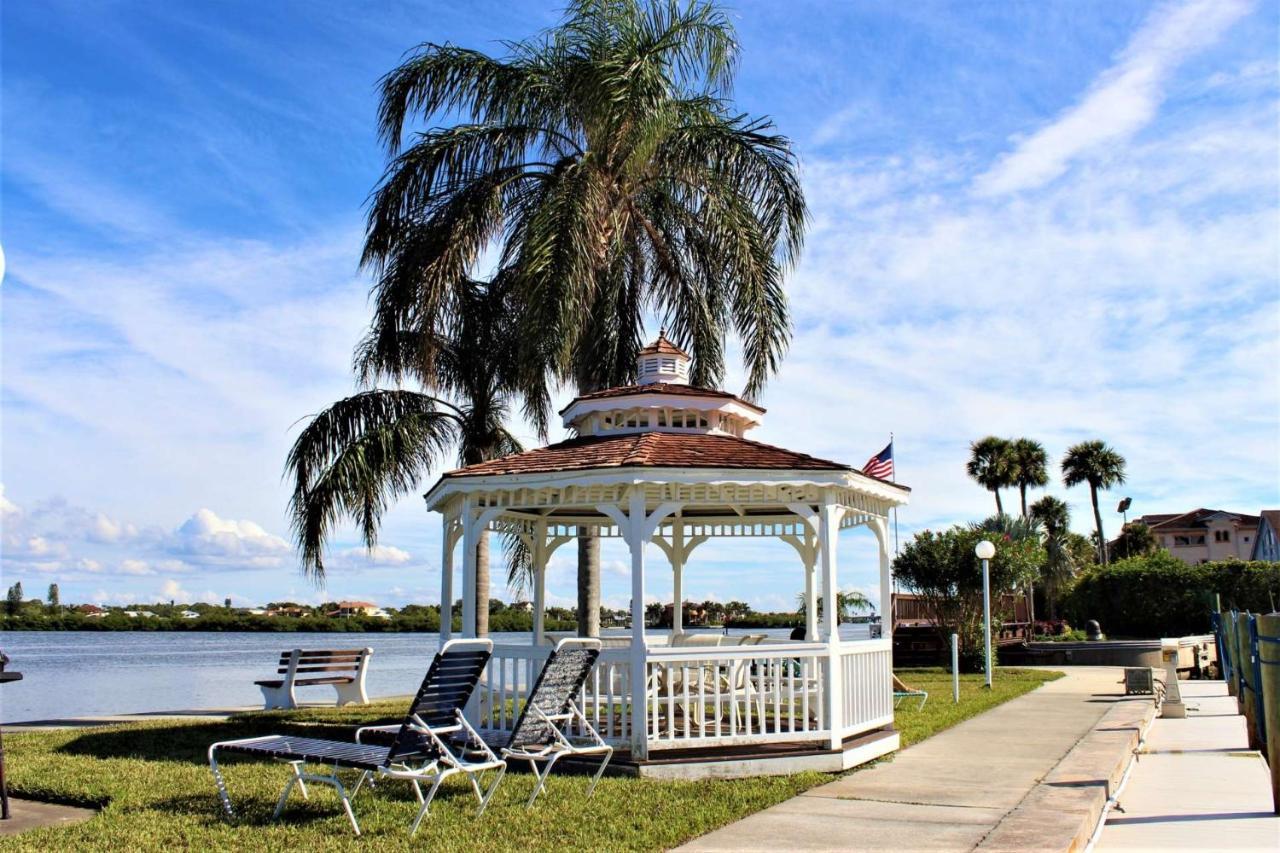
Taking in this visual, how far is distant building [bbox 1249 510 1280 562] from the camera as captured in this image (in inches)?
2457

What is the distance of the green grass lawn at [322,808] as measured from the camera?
271 inches

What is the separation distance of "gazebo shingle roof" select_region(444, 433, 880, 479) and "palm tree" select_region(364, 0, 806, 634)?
149 inches

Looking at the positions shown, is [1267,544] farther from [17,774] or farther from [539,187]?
[17,774]

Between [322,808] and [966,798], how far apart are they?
468cm

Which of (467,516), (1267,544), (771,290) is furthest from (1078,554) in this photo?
(467,516)

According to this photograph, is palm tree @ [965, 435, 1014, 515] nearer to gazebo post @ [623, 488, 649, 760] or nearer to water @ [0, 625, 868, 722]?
water @ [0, 625, 868, 722]

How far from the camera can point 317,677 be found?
56.5 ft

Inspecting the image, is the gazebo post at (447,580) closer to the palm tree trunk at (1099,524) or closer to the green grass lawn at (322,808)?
the green grass lawn at (322,808)

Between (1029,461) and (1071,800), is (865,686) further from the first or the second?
(1029,461)

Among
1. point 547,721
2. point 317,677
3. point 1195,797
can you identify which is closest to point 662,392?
point 547,721

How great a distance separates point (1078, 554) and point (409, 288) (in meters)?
64.3

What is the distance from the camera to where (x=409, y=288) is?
1669 cm

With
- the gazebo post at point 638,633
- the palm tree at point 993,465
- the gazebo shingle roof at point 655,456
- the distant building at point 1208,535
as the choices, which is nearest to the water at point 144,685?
the gazebo shingle roof at point 655,456

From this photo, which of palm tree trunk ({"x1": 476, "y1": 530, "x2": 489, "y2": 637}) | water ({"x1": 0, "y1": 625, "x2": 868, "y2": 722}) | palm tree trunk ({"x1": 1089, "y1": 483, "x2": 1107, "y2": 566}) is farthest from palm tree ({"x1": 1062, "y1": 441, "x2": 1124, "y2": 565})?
palm tree trunk ({"x1": 476, "y1": 530, "x2": 489, "y2": 637})
